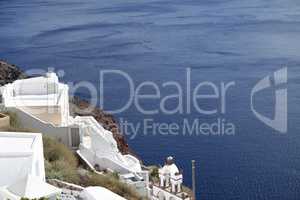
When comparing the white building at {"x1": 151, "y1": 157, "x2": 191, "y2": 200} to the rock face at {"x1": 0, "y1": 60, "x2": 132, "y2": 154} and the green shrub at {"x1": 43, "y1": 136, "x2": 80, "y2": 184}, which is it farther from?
the rock face at {"x1": 0, "y1": 60, "x2": 132, "y2": 154}

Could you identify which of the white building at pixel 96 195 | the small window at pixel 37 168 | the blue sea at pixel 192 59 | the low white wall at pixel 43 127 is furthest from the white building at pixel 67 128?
Answer: the blue sea at pixel 192 59

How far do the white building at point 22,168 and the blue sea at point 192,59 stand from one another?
8.60 m

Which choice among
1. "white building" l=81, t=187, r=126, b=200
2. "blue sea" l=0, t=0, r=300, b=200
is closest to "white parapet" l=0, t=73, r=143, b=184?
"white building" l=81, t=187, r=126, b=200

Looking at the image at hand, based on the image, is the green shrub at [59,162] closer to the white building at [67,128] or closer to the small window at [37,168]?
the white building at [67,128]

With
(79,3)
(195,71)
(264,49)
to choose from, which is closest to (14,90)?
(195,71)

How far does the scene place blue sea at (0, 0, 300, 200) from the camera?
732 inches

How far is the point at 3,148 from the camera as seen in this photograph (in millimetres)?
8625

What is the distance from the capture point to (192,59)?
2875cm

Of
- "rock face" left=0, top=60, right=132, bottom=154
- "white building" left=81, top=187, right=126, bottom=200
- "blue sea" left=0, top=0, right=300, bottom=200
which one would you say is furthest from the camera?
"blue sea" left=0, top=0, right=300, bottom=200

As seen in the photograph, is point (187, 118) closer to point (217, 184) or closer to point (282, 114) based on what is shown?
point (282, 114)

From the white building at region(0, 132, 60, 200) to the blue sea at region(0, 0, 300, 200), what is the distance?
8597 millimetres

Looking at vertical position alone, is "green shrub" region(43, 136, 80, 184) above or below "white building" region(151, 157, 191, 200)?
above

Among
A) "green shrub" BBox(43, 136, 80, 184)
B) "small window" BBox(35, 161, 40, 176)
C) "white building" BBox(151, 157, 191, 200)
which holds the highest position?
"small window" BBox(35, 161, 40, 176)

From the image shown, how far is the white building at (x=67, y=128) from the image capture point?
11.7 m
